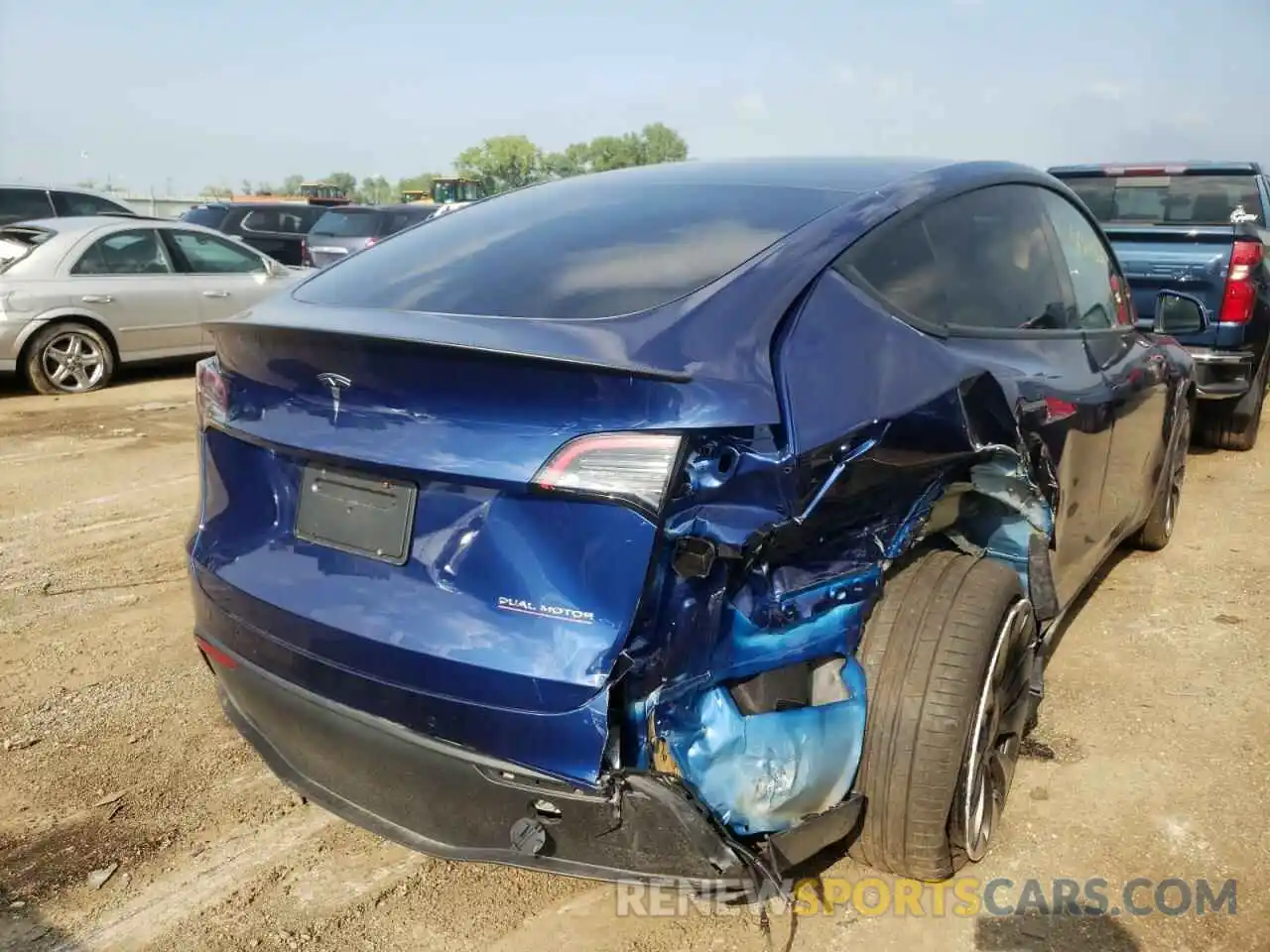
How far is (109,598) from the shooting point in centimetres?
409

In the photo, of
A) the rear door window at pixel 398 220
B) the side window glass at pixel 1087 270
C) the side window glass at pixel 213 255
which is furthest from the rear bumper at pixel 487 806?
the rear door window at pixel 398 220

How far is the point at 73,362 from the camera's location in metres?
8.63

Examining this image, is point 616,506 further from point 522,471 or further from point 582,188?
point 582,188

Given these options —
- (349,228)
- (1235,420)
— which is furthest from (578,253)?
(349,228)

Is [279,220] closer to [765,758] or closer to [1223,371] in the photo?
[1223,371]

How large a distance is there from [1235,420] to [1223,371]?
0.88 m

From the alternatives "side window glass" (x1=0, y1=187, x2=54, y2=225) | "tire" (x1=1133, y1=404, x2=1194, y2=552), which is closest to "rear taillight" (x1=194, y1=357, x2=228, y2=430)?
"tire" (x1=1133, y1=404, x2=1194, y2=552)

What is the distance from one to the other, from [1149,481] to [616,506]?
325 cm

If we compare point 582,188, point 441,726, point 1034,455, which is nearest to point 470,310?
point 441,726

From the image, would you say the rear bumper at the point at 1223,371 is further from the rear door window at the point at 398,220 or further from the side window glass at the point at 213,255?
the rear door window at the point at 398,220

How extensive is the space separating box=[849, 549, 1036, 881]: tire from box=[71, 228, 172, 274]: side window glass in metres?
8.55

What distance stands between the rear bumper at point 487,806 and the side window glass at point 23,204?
38.1 ft

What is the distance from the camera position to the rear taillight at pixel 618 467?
5.91 feet

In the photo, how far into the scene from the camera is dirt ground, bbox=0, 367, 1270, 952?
91.5 inches
